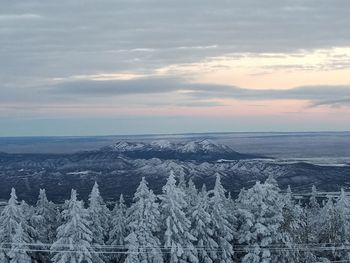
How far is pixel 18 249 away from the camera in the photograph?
39781mm

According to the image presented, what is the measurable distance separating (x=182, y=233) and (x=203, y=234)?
6.46ft

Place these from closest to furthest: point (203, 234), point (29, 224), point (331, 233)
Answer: point (203, 234)
point (331, 233)
point (29, 224)

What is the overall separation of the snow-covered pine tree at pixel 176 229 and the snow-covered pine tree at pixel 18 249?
9.55m

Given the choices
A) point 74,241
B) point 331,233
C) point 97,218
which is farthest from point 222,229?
point 74,241

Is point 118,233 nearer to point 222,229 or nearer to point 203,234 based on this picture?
point 203,234

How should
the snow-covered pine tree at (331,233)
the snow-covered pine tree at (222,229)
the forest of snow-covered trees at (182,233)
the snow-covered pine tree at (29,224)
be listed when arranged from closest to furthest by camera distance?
the forest of snow-covered trees at (182,233) < the snow-covered pine tree at (222,229) < the snow-covered pine tree at (29,224) < the snow-covered pine tree at (331,233)

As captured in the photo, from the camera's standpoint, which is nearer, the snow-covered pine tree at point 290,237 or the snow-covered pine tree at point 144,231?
the snow-covered pine tree at point 144,231

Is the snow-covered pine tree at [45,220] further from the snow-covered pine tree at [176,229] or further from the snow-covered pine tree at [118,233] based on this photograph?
the snow-covered pine tree at [176,229]

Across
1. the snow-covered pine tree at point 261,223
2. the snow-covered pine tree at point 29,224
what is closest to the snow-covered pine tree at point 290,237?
the snow-covered pine tree at point 261,223

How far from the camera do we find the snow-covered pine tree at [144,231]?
39656mm

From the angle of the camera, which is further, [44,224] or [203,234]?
[44,224]

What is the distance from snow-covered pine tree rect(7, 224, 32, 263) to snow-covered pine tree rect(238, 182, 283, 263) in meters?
15.0

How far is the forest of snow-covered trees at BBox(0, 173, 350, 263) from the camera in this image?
40.2 meters

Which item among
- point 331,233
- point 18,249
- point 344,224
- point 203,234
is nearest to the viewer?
point 18,249
